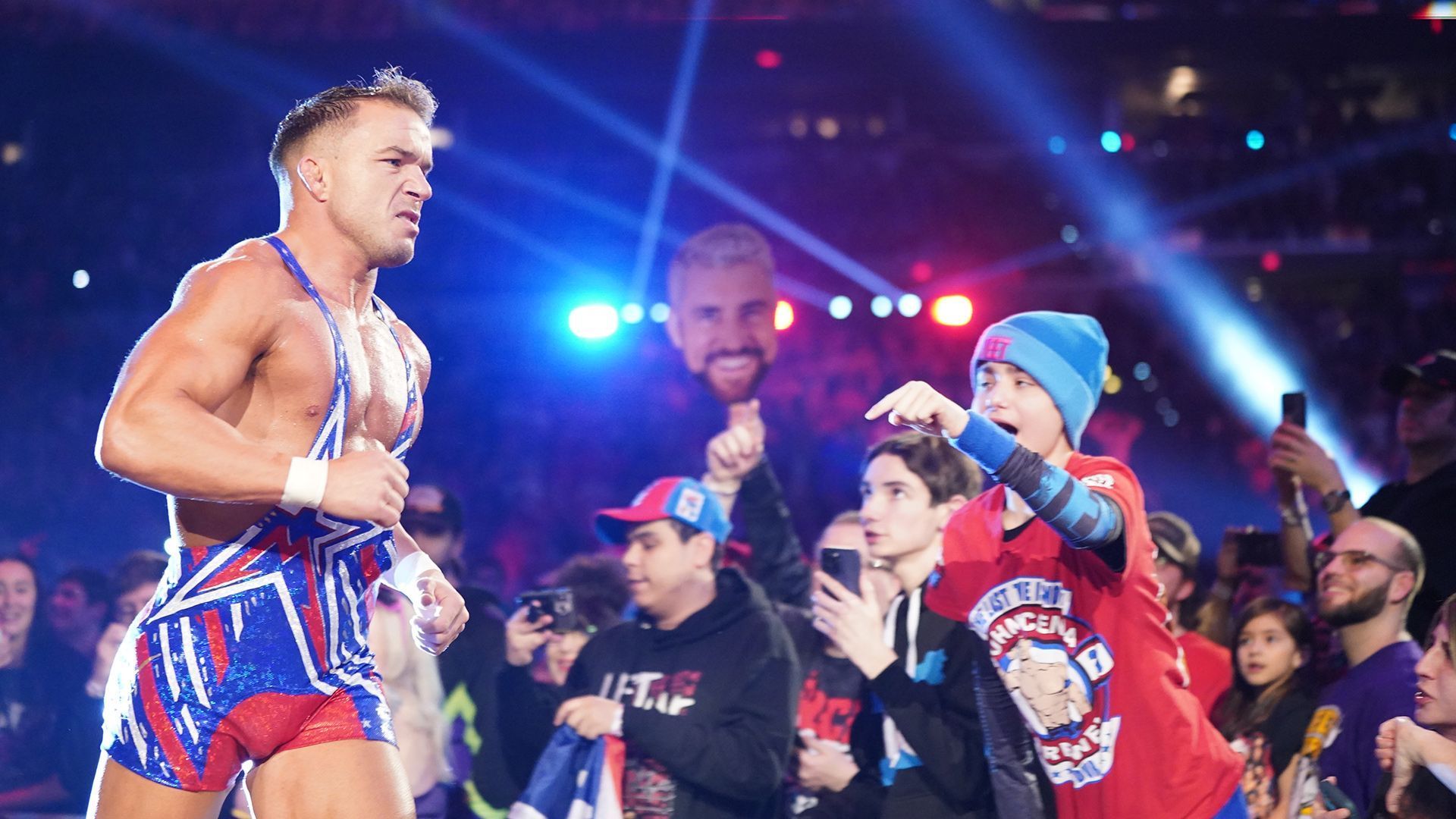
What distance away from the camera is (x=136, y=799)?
2.15 metres

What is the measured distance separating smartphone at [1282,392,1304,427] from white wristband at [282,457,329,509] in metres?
3.56

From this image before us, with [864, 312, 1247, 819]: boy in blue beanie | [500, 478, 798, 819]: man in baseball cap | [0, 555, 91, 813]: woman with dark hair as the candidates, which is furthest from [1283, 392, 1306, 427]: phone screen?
[0, 555, 91, 813]: woman with dark hair

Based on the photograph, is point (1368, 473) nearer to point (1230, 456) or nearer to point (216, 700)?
point (1230, 456)

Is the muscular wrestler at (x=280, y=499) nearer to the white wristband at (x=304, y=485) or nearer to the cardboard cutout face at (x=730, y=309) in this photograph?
the white wristband at (x=304, y=485)

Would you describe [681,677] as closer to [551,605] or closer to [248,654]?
[551,605]

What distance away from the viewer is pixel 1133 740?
2885 mm

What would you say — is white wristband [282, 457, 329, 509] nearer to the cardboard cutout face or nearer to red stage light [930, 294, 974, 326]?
the cardboard cutout face

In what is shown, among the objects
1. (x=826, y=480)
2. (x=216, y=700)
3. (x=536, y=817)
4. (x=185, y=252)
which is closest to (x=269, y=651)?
(x=216, y=700)

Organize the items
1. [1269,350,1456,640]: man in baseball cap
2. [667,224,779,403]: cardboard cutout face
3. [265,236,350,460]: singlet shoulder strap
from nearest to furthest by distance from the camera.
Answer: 1. [265,236,350,460]: singlet shoulder strap
2. [1269,350,1456,640]: man in baseball cap
3. [667,224,779,403]: cardboard cutout face

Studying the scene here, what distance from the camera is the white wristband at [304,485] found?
81.5 inches

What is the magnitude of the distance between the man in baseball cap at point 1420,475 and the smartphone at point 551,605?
2.51 m

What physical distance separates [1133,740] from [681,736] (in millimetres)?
1292

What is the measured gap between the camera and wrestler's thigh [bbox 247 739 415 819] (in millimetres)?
2229

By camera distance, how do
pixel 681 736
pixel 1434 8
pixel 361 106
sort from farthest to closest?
pixel 1434 8, pixel 681 736, pixel 361 106
